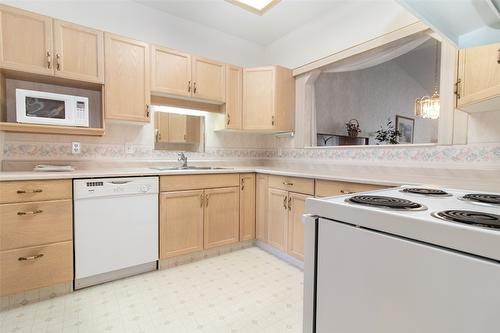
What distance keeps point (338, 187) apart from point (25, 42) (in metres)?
2.69

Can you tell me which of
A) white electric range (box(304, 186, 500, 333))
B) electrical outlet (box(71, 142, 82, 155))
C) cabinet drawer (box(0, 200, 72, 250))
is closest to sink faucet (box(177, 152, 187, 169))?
electrical outlet (box(71, 142, 82, 155))

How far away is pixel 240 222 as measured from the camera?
2816 millimetres

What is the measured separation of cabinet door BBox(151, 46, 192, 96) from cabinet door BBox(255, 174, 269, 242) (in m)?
1.25

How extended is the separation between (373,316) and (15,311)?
7.36 ft

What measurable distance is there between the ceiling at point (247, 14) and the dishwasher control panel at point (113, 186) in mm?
1928

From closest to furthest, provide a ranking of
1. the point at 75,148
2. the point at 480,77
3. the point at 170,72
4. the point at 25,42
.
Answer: the point at 480,77 → the point at 25,42 → the point at 75,148 → the point at 170,72

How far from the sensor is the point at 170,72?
2.61 m

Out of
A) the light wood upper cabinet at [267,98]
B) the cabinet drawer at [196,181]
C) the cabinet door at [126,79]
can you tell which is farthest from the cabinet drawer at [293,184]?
the cabinet door at [126,79]

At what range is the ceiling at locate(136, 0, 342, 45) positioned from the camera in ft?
8.82

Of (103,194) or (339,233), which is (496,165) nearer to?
(339,233)

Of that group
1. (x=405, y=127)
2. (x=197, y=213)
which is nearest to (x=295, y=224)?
(x=197, y=213)

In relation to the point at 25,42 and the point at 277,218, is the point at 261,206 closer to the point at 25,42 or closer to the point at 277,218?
the point at 277,218

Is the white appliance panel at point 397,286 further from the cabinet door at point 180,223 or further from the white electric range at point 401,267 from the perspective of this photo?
the cabinet door at point 180,223

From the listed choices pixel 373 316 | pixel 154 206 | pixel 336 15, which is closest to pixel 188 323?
pixel 154 206
